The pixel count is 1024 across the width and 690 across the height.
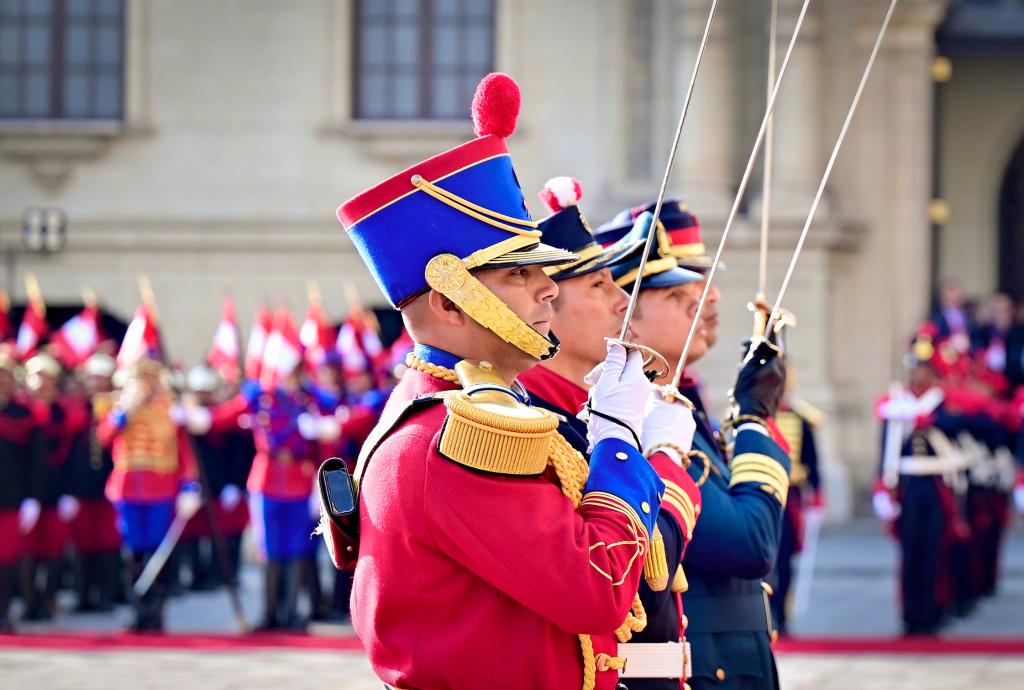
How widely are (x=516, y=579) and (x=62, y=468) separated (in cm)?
1048

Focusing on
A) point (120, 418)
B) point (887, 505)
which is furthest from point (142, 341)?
point (887, 505)

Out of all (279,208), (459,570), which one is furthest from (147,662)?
(279,208)

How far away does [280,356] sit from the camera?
40.7 feet

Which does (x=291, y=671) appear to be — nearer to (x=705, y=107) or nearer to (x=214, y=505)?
(x=214, y=505)

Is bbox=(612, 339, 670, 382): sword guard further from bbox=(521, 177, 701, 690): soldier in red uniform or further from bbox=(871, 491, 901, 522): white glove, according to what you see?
bbox=(871, 491, 901, 522): white glove

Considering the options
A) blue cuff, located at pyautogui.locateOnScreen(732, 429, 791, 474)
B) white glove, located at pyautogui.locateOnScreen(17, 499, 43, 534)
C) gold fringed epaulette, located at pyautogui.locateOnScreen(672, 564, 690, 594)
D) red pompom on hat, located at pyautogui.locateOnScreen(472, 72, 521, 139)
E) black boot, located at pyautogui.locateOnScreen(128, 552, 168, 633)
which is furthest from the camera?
white glove, located at pyautogui.locateOnScreen(17, 499, 43, 534)

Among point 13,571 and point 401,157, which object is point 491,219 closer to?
point 13,571

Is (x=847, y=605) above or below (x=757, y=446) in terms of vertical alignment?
below

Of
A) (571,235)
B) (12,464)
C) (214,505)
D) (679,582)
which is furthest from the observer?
(214,505)

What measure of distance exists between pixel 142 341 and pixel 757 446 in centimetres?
840

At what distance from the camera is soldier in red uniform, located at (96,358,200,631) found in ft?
37.8

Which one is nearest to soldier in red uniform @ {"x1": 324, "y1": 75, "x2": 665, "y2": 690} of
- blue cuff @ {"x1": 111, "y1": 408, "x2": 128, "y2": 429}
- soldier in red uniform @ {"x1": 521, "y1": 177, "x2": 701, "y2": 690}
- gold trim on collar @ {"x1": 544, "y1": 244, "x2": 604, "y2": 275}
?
soldier in red uniform @ {"x1": 521, "y1": 177, "x2": 701, "y2": 690}

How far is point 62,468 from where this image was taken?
42.0 ft

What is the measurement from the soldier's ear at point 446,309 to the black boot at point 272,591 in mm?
8623
